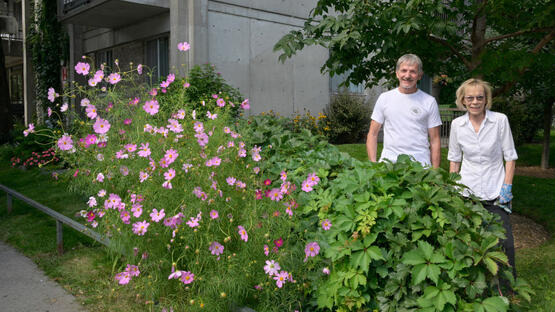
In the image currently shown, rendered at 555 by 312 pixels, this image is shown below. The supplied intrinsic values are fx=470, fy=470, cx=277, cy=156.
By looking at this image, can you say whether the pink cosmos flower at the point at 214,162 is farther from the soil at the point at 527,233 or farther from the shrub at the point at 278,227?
the soil at the point at 527,233

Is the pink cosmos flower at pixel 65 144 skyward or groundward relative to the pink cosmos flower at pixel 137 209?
skyward

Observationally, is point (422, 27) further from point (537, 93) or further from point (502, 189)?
point (537, 93)

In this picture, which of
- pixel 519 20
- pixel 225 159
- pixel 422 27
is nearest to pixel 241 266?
pixel 225 159

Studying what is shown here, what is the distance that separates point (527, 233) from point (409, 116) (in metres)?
3.52

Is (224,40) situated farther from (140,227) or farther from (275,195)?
(140,227)

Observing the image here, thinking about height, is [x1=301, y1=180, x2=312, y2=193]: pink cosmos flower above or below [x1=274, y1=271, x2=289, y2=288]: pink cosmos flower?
above

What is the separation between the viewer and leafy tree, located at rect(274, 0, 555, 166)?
4891 mm

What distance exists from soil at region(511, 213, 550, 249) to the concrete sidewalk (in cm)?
489

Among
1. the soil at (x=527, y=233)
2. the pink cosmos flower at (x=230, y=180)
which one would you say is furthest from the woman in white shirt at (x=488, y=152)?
the soil at (x=527, y=233)

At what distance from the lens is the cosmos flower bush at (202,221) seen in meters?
2.85

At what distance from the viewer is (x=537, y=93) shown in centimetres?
1076

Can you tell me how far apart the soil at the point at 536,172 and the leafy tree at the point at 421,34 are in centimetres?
518

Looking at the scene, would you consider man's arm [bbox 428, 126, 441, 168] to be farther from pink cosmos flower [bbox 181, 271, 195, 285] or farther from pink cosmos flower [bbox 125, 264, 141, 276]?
pink cosmos flower [bbox 125, 264, 141, 276]

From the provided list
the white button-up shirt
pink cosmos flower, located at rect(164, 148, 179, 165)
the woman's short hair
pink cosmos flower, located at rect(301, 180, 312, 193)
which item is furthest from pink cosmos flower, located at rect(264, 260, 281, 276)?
the woman's short hair
